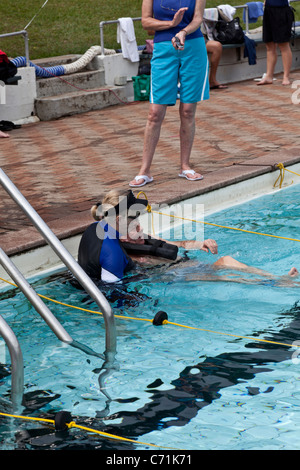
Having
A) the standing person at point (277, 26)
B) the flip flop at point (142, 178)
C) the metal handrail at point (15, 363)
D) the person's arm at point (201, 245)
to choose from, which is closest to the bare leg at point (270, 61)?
the standing person at point (277, 26)

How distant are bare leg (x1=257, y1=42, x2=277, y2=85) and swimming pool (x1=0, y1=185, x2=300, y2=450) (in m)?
7.62

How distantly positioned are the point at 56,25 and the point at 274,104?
5.55m

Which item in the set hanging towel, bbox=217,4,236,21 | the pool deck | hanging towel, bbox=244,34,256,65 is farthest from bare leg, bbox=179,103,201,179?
hanging towel, bbox=244,34,256,65

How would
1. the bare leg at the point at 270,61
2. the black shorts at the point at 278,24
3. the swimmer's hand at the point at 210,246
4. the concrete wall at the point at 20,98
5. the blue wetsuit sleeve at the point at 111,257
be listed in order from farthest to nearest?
the bare leg at the point at 270,61 < the black shorts at the point at 278,24 < the concrete wall at the point at 20,98 < the swimmer's hand at the point at 210,246 < the blue wetsuit sleeve at the point at 111,257

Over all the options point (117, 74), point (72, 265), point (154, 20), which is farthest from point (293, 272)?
point (117, 74)

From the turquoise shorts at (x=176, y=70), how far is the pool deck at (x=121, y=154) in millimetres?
→ 824

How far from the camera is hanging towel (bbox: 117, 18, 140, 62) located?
12.1m

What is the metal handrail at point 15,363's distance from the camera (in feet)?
11.2

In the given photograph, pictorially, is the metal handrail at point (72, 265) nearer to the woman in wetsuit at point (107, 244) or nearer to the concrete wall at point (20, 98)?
the woman in wetsuit at point (107, 244)

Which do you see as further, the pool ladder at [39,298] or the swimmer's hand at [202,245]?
the swimmer's hand at [202,245]

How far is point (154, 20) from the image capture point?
6.93m

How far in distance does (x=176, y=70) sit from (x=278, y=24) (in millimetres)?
6259

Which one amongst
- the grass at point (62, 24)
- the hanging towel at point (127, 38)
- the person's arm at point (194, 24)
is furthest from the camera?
the grass at point (62, 24)

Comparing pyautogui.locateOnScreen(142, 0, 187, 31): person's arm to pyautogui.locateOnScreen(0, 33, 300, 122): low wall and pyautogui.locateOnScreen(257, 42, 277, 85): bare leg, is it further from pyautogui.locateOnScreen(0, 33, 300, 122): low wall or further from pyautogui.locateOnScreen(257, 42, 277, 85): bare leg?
pyautogui.locateOnScreen(257, 42, 277, 85): bare leg
